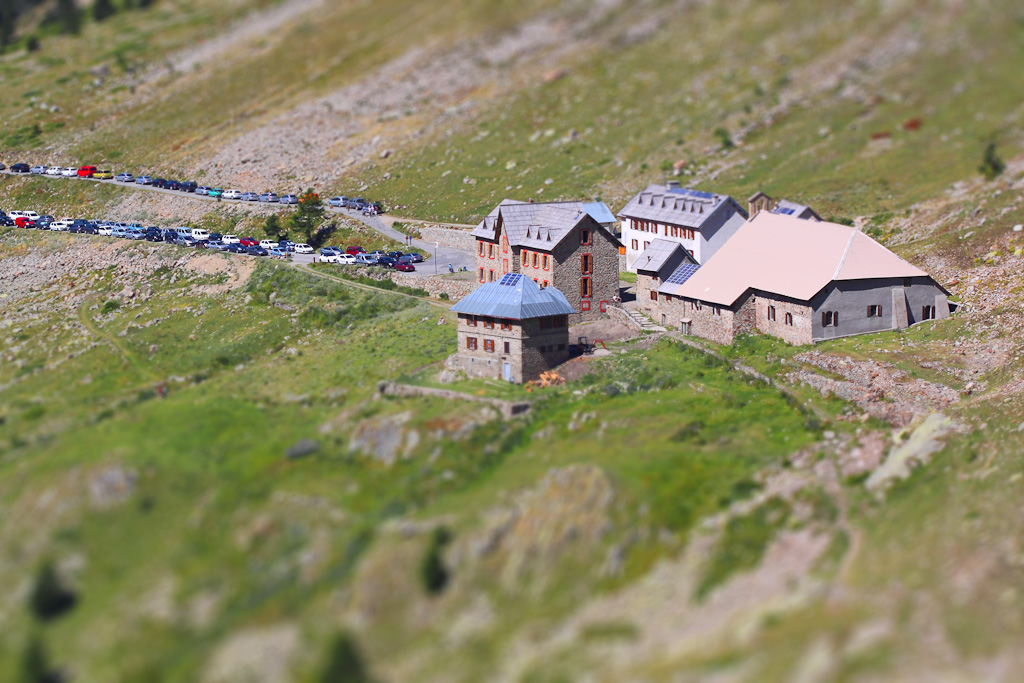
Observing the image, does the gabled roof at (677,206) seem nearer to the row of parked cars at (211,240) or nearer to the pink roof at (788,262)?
the pink roof at (788,262)

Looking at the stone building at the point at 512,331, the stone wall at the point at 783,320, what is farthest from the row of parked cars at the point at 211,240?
the stone wall at the point at 783,320

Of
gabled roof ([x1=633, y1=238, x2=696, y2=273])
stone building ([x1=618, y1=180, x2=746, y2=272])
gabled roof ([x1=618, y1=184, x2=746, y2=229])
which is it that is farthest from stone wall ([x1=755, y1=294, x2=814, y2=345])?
gabled roof ([x1=618, y1=184, x2=746, y2=229])

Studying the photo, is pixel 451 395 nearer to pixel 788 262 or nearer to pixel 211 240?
pixel 788 262

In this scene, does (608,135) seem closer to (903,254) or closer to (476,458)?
(903,254)

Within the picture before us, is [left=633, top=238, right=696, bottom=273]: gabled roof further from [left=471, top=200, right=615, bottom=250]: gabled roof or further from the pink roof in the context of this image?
[left=471, top=200, right=615, bottom=250]: gabled roof

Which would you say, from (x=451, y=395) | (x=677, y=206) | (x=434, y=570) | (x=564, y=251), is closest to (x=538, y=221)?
(x=564, y=251)

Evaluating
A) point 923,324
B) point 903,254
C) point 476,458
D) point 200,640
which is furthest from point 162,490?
point 903,254
